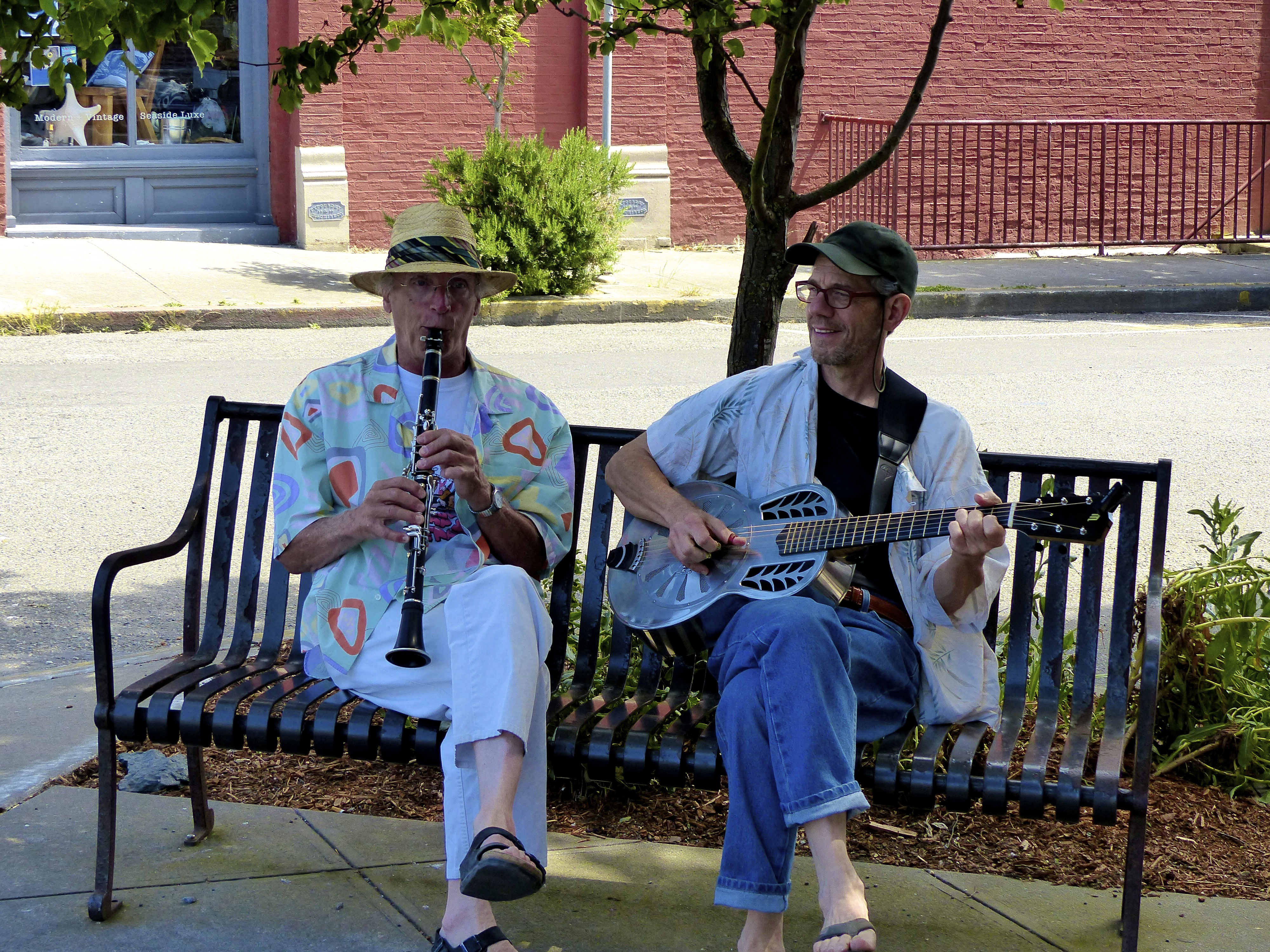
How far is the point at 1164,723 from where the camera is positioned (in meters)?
3.89

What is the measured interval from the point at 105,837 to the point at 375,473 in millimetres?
971

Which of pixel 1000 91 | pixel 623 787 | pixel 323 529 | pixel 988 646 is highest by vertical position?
pixel 1000 91

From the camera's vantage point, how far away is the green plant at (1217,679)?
3.70m

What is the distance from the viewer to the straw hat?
3422 millimetres

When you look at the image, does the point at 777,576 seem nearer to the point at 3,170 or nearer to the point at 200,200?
the point at 3,170

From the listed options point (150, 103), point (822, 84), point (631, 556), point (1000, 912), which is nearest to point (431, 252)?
point (631, 556)

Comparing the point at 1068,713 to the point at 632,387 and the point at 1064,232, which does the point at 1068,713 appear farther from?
the point at 1064,232

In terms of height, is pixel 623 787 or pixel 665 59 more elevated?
pixel 665 59

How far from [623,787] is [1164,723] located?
1.44m

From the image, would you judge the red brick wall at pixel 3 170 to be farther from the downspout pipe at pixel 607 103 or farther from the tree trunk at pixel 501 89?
the downspout pipe at pixel 607 103

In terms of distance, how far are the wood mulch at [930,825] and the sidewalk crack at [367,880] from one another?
0.17m

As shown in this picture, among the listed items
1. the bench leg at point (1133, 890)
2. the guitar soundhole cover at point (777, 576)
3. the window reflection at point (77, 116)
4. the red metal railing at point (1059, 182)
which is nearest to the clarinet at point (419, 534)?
the guitar soundhole cover at point (777, 576)

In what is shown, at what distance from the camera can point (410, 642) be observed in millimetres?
3012

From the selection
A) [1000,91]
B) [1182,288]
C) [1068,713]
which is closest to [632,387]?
[1068,713]
